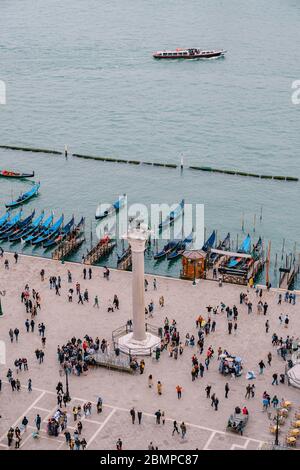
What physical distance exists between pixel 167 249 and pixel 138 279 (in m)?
31.6

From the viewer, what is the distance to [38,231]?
4316 inches

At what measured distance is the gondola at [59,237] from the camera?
106625 millimetres

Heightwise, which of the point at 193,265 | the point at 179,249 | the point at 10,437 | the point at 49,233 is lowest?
the point at 10,437

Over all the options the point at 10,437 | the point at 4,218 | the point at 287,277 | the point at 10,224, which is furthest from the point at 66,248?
the point at 10,437

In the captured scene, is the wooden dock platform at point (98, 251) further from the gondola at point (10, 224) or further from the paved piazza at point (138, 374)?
the gondola at point (10, 224)

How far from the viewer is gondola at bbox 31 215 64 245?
352ft

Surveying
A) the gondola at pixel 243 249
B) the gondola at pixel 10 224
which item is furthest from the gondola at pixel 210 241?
the gondola at pixel 10 224

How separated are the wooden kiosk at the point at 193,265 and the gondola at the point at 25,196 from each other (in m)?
38.0

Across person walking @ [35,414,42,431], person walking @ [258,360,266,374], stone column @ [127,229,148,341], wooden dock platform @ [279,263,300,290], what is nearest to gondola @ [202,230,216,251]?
wooden dock platform @ [279,263,300,290]

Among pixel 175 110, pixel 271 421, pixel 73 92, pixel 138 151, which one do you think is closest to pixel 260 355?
pixel 271 421

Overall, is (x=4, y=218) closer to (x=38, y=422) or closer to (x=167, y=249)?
(x=167, y=249)

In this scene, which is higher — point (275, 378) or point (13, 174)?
point (13, 174)

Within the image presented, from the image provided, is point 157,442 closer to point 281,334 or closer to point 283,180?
point 281,334

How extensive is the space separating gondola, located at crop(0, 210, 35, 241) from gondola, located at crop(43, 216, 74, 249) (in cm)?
468
